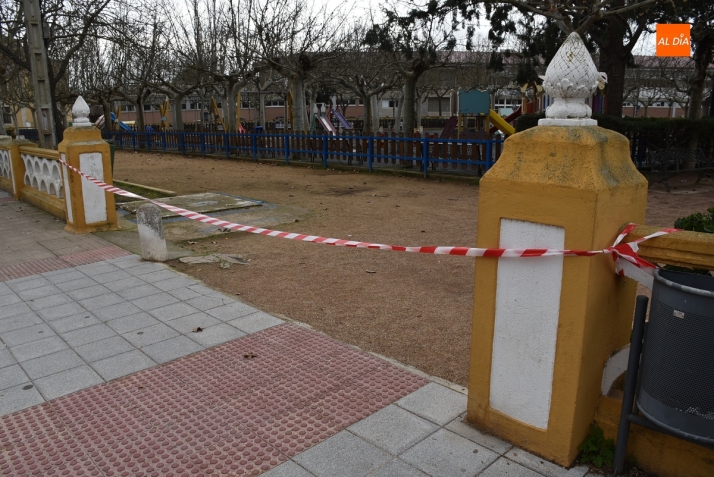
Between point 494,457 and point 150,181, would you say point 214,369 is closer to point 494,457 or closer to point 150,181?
point 494,457

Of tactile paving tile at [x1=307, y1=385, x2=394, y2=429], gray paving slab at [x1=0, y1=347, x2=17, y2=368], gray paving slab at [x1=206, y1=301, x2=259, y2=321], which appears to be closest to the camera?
tactile paving tile at [x1=307, y1=385, x2=394, y2=429]

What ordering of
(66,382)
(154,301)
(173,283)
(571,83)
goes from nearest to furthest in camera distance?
(571,83) → (66,382) → (154,301) → (173,283)

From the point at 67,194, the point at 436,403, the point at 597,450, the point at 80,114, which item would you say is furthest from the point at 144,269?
the point at 597,450

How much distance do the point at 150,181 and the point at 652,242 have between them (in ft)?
50.7

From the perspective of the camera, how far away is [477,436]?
307cm

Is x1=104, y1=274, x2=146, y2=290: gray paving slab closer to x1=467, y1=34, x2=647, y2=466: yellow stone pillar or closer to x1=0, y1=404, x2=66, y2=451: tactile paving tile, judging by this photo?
x1=0, y1=404, x2=66, y2=451: tactile paving tile

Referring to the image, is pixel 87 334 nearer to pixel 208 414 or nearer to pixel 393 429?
pixel 208 414

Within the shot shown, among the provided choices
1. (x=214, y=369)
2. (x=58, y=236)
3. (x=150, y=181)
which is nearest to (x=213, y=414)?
(x=214, y=369)

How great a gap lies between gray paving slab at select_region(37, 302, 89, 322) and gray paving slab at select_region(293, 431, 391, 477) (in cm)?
316

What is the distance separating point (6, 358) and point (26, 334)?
48 centimetres

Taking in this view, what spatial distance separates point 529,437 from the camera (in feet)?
A: 9.57

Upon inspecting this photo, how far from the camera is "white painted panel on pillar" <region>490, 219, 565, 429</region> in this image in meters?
2.71

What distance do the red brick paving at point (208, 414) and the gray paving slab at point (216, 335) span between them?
6.9 inches

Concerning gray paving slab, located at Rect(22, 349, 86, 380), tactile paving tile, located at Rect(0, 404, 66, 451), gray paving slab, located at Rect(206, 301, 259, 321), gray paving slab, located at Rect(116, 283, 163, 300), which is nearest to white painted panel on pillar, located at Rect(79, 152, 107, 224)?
gray paving slab, located at Rect(116, 283, 163, 300)
